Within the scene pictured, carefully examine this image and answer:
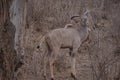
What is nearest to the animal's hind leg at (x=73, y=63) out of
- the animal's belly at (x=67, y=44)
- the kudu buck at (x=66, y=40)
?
the kudu buck at (x=66, y=40)

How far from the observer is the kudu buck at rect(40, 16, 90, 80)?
27.0ft

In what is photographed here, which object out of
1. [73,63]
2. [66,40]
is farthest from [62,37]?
[73,63]

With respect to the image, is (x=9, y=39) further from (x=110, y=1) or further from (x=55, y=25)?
(x=110, y=1)

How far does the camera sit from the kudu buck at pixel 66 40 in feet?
27.0

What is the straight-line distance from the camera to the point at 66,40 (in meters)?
8.46

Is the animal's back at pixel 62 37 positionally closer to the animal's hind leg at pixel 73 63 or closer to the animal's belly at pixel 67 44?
the animal's belly at pixel 67 44

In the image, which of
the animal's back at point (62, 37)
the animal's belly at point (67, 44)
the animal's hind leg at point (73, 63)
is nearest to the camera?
the animal's back at point (62, 37)

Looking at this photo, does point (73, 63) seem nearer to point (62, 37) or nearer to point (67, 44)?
point (67, 44)

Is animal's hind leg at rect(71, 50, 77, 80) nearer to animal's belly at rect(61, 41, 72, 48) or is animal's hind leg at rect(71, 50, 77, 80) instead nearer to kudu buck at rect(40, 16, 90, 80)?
kudu buck at rect(40, 16, 90, 80)

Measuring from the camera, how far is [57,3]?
14.4 meters

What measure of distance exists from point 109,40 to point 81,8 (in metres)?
3.15

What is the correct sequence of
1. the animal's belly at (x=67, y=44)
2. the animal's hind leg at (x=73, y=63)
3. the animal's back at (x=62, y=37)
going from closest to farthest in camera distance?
the animal's back at (x=62, y=37) → the animal's belly at (x=67, y=44) → the animal's hind leg at (x=73, y=63)

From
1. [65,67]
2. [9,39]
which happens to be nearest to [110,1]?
[65,67]

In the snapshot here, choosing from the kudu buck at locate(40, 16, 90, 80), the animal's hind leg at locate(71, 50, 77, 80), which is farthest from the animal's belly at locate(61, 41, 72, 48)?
the animal's hind leg at locate(71, 50, 77, 80)
